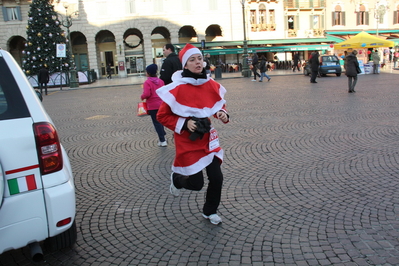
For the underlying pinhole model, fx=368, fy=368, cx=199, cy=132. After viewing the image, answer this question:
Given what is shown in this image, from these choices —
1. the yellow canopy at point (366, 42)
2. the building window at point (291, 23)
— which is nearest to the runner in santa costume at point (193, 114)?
the yellow canopy at point (366, 42)

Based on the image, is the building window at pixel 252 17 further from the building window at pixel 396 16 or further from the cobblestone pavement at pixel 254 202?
the cobblestone pavement at pixel 254 202

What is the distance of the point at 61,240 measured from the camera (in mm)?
2832

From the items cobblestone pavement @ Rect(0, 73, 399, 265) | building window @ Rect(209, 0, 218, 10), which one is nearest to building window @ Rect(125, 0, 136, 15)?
building window @ Rect(209, 0, 218, 10)

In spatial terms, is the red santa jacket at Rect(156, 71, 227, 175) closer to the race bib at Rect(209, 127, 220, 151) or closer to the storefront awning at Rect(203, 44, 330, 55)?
the race bib at Rect(209, 127, 220, 151)

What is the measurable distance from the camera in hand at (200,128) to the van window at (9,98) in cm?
126

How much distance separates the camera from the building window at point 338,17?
142ft

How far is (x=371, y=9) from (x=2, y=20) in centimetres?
4098

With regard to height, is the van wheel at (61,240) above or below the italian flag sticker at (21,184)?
below

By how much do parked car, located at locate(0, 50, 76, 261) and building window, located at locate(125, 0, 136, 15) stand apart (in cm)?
3774

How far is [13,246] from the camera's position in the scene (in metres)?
2.34

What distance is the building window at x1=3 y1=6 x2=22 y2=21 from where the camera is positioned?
3653 cm

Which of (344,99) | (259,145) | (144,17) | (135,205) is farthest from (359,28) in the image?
(135,205)

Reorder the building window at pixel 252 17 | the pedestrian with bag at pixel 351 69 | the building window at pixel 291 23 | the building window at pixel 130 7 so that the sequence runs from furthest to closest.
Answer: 1. the building window at pixel 291 23
2. the building window at pixel 252 17
3. the building window at pixel 130 7
4. the pedestrian with bag at pixel 351 69

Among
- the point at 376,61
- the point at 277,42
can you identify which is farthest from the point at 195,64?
the point at 277,42
